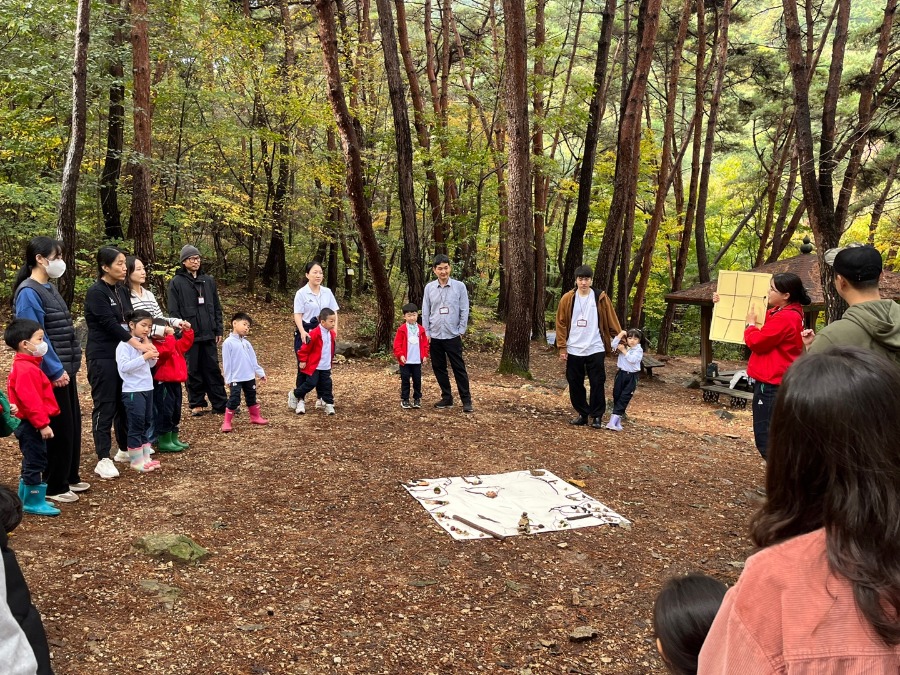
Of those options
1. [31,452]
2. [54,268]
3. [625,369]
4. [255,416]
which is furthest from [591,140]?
[31,452]

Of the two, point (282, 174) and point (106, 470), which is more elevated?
point (282, 174)

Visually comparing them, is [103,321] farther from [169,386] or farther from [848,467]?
[848,467]

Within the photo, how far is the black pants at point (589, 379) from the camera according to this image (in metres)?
7.64

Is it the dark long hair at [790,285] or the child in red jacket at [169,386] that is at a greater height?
the dark long hair at [790,285]

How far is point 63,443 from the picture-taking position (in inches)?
183

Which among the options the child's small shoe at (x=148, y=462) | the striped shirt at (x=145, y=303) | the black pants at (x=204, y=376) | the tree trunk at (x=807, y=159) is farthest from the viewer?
the black pants at (x=204, y=376)

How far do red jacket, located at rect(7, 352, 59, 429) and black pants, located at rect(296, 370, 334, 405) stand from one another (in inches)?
138

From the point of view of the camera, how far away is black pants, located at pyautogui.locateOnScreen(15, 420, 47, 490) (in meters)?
4.26

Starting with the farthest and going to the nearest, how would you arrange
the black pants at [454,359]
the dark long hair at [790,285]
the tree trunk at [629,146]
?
the tree trunk at [629,146]
the black pants at [454,359]
the dark long hair at [790,285]

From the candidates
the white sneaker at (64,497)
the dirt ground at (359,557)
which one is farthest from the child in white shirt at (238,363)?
the white sneaker at (64,497)

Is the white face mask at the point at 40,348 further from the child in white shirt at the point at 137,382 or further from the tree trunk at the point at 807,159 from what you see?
the tree trunk at the point at 807,159

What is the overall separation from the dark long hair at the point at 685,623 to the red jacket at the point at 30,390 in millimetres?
4125

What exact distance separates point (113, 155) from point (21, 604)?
13983 mm

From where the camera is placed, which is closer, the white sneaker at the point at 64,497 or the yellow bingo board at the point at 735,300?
the white sneaker at the point at 64,497
